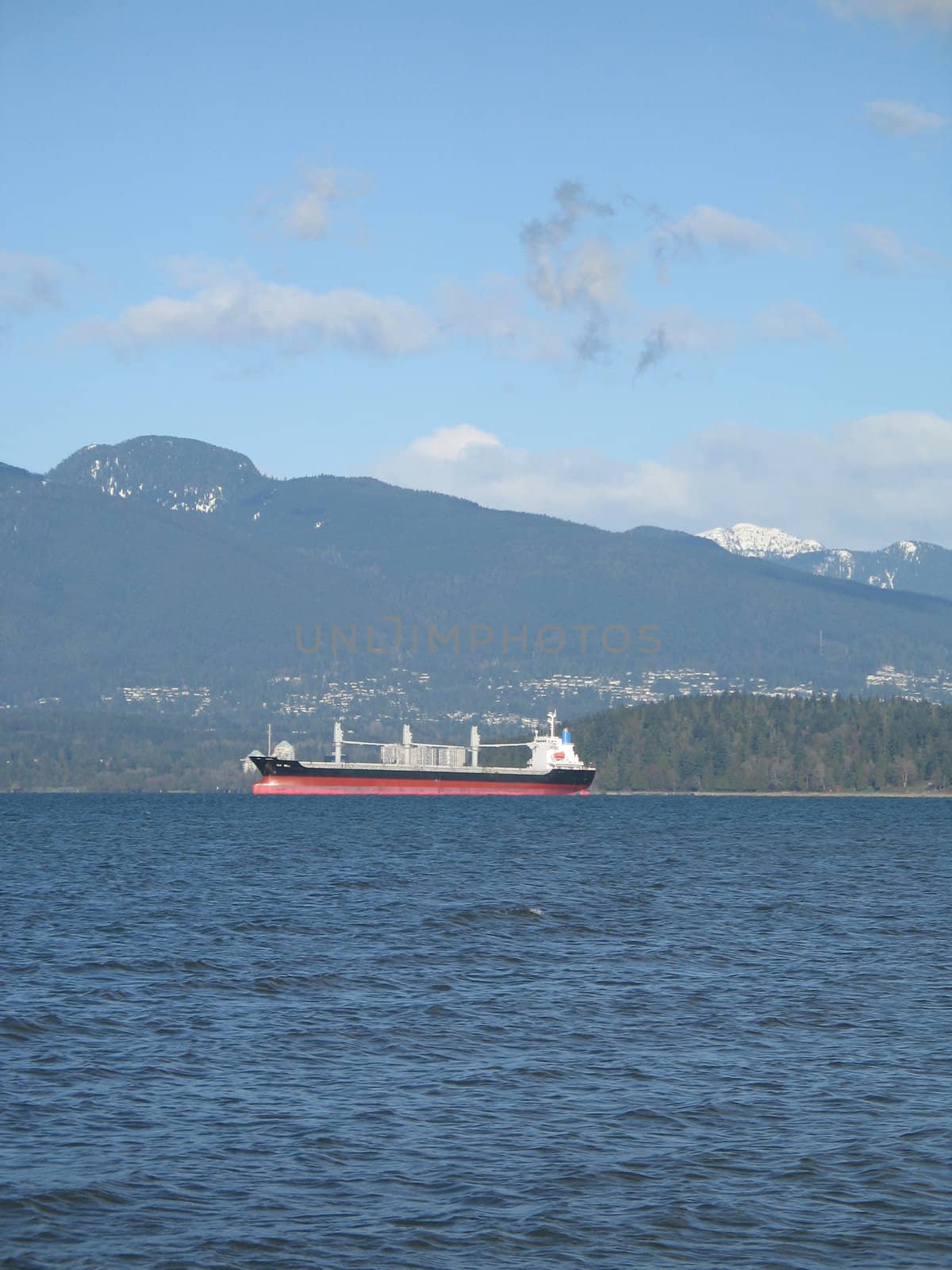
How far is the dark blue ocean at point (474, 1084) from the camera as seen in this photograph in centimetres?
2502

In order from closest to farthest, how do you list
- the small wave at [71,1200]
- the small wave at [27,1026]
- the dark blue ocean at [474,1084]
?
the dark blue ocean at [474,1084]
the small wave at [71,1200]
the small wave at [27,1026]

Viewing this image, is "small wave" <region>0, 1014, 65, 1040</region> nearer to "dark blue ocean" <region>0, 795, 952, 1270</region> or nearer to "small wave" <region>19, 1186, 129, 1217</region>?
"dark blue ocean" <region>0, 795, 952, 1270</region>

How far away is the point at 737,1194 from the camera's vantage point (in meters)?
26.8

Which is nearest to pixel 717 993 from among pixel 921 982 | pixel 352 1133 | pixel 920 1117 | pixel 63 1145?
pixel 921 982

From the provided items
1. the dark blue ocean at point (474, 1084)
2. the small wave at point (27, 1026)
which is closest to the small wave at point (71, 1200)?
the dark blue ocean at point (474, 1084)

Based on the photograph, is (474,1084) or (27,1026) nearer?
(474,1084)

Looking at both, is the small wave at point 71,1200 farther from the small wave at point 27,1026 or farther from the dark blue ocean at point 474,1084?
the small wave at point 27,1026

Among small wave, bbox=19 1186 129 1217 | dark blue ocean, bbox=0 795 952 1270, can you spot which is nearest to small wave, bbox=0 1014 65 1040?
dark blue ocean, bbox=0 795 952 1270

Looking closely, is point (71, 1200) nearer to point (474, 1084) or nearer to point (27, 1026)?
point (474, 1084)

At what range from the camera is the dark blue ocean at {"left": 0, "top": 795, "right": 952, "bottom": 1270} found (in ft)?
82.1

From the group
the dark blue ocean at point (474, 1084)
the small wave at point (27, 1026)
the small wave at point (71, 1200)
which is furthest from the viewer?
the small wave at point (27, 1026)

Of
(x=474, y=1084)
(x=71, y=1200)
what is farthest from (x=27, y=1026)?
(x=71, y=1200)

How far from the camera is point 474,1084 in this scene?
3431cm

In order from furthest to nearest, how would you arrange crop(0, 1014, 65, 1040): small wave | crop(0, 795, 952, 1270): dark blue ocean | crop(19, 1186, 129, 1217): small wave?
crop(0, 1014, 65, 1040): small wave
crop(19, 1186, 129, 1217): small wave
crop(0, 795, 952, 1270): dark blue ocean
